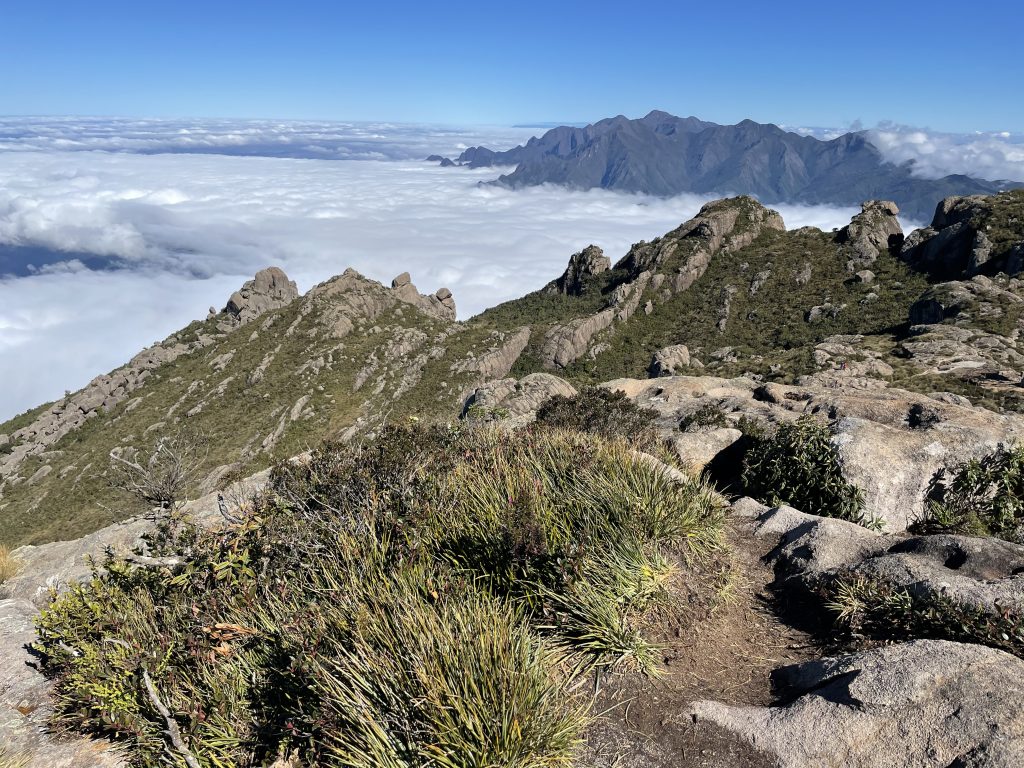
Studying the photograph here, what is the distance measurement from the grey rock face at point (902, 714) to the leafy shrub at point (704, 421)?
1056 centimetres

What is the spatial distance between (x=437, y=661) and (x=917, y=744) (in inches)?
151

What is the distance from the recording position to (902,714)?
4.38 m

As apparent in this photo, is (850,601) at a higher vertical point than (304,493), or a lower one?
higher

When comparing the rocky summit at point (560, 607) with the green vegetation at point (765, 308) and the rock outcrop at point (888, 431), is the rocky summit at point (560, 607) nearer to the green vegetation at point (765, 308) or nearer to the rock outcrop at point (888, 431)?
the rock outcrop at point (888, 431)

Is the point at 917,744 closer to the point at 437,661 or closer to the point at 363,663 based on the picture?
the point at 437,661

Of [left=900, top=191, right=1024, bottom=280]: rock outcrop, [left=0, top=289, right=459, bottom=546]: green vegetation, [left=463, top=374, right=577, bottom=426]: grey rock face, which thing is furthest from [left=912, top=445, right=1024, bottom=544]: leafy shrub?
[left=900, top=191, right=1024, bottom=280]: rock outcrop

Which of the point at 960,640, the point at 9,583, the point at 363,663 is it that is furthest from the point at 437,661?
the point at 9,583

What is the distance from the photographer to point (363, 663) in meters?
4.48

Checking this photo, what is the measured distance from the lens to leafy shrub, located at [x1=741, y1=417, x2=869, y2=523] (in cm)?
1029

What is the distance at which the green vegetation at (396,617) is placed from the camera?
4.20 metres

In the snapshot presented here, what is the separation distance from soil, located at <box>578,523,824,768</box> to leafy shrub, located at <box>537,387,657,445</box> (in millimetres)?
6628

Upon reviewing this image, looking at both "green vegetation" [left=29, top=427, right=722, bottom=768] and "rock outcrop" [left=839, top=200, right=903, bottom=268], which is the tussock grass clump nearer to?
"green vegetation" [left=29, top=427, right=722, bottom=768]

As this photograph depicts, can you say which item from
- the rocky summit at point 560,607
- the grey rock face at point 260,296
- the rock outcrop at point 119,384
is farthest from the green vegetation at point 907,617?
the grey rock face at point 260,296

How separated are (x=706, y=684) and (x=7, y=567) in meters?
17.2
